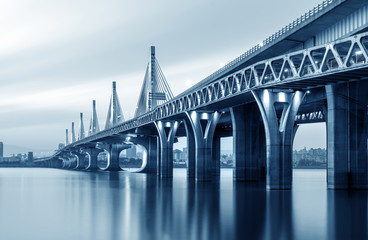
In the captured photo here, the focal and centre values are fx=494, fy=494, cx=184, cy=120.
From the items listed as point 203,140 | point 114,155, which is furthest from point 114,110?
point 203,140

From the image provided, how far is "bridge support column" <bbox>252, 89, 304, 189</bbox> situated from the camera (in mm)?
41094

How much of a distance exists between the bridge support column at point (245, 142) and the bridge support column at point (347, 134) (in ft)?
65.7

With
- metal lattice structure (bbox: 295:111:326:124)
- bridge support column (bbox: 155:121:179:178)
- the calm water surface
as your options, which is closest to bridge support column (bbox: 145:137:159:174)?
bridge support column (bbox: 155:121:179:178)

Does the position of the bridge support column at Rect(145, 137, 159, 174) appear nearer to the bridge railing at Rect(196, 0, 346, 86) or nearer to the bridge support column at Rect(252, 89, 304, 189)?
the bridge railing at Rect(196, 0, 346, 86)

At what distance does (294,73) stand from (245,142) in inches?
997

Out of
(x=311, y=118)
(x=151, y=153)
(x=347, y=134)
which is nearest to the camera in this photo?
(x=347, y=134)

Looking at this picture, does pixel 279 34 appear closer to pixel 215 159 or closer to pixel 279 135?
pixel 279 135

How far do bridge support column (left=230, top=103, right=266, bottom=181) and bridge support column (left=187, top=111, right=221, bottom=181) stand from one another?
3192 millimetres

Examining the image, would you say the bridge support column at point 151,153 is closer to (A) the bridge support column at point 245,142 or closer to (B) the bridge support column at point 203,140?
(B) the bridge support column at point 203,140

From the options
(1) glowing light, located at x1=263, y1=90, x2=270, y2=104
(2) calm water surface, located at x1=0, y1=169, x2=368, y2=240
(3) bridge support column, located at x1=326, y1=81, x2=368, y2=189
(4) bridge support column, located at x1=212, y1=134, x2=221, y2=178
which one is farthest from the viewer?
(4) bridge support column, located at x1=212, y1=134, x2=221, y2=178

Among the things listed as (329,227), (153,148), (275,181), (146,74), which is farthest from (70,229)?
(153,148)

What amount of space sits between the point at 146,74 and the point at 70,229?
264 feet

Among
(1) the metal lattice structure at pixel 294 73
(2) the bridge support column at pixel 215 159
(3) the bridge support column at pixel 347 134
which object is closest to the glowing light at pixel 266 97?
(1) the metal lattice structure at pixel 294 73

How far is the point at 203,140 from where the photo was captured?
64312 mm
